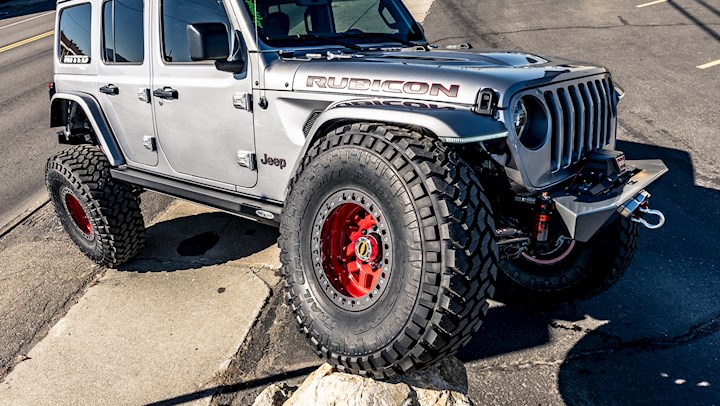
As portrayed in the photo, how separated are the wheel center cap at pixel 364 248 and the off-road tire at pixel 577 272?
133 cm

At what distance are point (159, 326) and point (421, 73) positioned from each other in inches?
92.1

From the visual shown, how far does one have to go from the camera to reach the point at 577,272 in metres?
3.46

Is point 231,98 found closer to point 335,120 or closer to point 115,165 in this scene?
point 335,120

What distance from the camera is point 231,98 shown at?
11.3 ft

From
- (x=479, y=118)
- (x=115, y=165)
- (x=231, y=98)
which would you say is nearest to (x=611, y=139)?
(x=479, y=118)

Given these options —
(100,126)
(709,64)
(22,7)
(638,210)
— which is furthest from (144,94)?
(22,7)

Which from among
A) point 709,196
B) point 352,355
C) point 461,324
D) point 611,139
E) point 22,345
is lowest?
point 22,345

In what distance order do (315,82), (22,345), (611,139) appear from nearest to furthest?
(315,82), (611,139), (22,345)

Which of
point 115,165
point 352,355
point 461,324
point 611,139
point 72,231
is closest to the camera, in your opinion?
point 461,324

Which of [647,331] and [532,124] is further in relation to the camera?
[647,331]

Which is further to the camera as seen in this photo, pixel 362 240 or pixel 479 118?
pixel 362 240

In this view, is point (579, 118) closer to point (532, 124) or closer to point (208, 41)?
point (532, 124)

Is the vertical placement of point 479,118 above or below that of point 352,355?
above

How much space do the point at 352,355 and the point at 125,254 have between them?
101 inches
